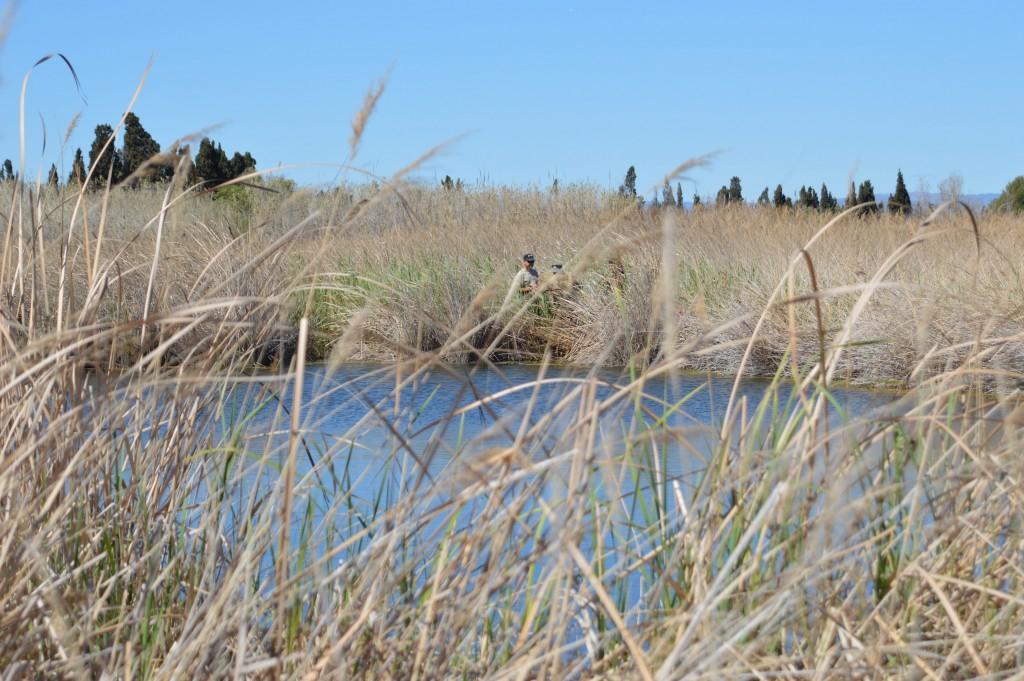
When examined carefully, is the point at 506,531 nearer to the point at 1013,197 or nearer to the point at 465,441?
the point at 465,441

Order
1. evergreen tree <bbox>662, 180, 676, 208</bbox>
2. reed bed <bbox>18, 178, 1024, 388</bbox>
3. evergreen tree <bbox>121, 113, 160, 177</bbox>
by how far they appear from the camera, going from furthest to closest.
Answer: evergreen tree <bbox>121, 113, 160, 177</bbox> < reed bed <bbox>18, 178, 1024, 388</bbox> < evergreen tree <bbox>662, 180, 676, 208</bbox>

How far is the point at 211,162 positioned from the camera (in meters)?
27.6

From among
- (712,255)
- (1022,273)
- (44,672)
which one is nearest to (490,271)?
(712,255)

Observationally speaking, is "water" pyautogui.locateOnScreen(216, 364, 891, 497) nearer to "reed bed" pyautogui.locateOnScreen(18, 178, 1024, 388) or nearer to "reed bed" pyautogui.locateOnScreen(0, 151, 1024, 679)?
"reed bed" pyautogui.locateOnScreen(0, 151, 1024, 679)

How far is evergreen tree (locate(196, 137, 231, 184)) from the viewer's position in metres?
27.1

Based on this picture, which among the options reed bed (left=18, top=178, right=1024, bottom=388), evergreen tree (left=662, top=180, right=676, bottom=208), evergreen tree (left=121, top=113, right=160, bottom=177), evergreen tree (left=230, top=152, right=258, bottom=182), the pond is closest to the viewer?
the pond

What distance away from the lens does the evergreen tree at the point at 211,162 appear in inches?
1067

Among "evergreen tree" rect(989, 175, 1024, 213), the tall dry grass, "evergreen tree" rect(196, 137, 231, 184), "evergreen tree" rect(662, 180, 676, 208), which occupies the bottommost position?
the tall dry grass

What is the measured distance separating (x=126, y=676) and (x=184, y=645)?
11 centimetres

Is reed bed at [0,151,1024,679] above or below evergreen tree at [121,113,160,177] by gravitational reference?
below

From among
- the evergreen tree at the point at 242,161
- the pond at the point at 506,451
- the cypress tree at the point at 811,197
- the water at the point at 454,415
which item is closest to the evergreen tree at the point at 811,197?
the cypress tree at the point at 811,197

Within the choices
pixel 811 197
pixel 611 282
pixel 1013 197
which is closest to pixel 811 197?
pixel 811 197

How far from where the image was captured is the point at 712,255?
10.5 meters

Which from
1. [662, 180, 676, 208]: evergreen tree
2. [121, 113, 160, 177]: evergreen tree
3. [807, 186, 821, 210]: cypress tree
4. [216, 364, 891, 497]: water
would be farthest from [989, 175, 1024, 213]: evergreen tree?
[662, 180, 676, 208]: evergreen tree
